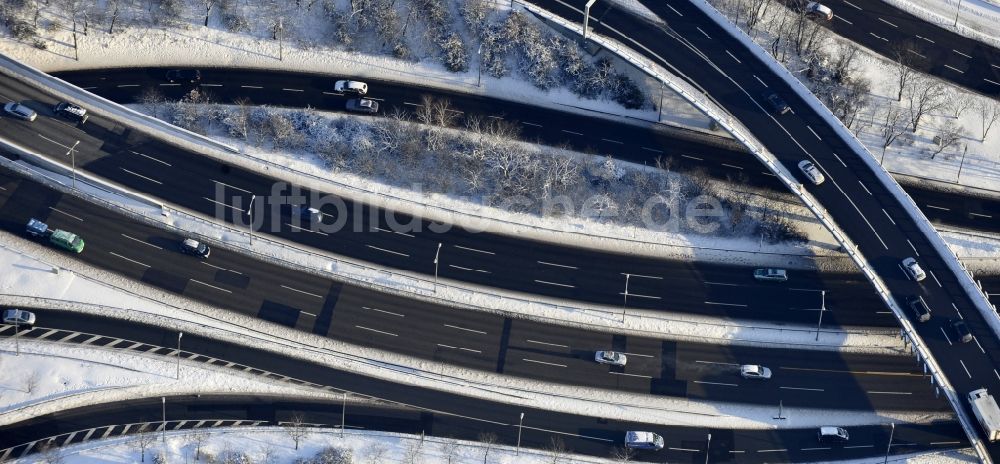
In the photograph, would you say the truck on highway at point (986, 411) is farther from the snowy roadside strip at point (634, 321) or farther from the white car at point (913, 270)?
the snowy roadside strip at point (634, 321)

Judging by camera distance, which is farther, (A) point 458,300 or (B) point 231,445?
(A) point 458,300

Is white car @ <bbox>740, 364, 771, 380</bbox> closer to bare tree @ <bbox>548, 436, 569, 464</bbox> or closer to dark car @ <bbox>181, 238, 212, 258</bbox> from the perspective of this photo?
bare tree @ <bbox>548, 436, 569, 464</bbox>

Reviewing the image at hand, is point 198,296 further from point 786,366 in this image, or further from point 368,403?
point 786,366

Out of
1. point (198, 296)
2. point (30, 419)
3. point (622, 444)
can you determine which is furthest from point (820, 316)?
point (30, 419)

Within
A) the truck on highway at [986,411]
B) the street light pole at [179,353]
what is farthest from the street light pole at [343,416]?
the truck on highway at [986,411]

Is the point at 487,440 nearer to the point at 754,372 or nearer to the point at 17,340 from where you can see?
the point at 754,372

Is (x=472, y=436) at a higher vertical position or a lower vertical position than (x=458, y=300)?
lower
